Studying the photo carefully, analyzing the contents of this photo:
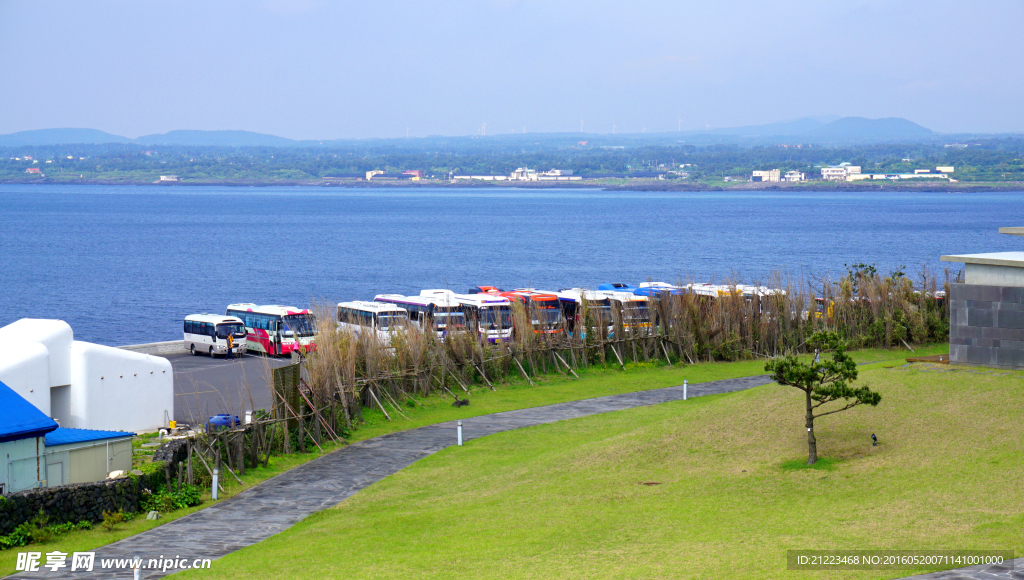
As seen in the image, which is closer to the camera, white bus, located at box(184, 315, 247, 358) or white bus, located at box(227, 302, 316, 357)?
white bus, located at box(184, 315, 247, 358)

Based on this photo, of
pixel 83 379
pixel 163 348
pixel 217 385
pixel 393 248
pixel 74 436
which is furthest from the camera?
pixel 393 248

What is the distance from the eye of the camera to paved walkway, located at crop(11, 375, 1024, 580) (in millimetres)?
14461

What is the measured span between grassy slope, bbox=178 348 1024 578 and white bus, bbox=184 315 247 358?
15.8 meters

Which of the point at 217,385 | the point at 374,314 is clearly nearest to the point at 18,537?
the point at 217,385

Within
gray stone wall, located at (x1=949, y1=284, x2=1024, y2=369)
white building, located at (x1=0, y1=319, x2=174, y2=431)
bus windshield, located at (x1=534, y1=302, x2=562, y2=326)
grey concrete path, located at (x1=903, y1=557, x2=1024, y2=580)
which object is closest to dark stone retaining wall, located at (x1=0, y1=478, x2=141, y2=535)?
white building, located at (x1=0, y1=319, x2=174, y2=431)

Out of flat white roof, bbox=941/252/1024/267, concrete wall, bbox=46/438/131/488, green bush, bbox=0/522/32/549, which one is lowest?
green bush, bbox=0/522/32/549

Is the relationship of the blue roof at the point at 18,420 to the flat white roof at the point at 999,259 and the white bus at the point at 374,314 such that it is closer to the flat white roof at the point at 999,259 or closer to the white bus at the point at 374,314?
the white bus at the point at 374,314

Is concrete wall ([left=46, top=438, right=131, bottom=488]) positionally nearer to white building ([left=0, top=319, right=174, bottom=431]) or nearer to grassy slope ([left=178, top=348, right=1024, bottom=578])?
white building ([left=0, top=319, right=174, bottom=431])

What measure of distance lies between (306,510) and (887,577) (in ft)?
35.4

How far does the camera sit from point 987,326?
1838 centimetres

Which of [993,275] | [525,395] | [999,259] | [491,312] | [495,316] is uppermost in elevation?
[999,259]

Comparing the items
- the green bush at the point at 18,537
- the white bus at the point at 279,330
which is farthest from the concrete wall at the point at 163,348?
the green bush at the point at 18,537

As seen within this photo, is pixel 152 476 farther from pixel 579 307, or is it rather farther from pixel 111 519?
pixel 579 307

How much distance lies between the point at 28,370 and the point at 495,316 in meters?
18.2
